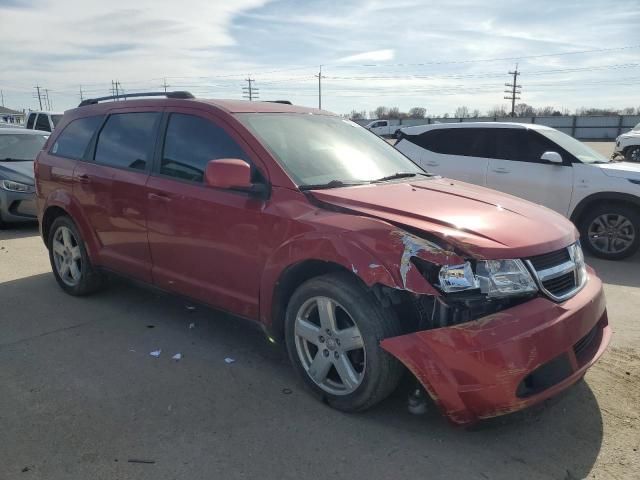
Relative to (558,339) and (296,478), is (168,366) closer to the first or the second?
(296,478)

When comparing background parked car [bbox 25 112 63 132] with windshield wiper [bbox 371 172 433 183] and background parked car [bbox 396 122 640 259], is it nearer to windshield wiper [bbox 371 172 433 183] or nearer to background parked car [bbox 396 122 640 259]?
background parked car [bbox 396 122 640 259]

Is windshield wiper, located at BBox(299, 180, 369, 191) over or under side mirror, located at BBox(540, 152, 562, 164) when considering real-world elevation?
over

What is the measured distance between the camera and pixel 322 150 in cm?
385

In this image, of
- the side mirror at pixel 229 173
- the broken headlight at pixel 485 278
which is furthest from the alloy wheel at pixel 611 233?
the side mirror at pixel 229 173

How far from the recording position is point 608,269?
649 centimetres

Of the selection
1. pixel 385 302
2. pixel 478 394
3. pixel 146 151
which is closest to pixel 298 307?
pixel 385 302

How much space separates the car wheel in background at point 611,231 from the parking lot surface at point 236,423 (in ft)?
9.92

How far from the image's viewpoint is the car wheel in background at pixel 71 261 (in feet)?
16.6

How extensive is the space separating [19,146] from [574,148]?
30.9ft

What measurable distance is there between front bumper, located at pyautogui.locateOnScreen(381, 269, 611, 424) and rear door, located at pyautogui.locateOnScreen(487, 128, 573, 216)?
5.05m

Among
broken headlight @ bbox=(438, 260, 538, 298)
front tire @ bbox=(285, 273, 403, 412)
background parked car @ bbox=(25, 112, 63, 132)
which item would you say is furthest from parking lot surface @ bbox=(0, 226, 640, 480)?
background parked car @ bbox=(25, 112, 63, 132)

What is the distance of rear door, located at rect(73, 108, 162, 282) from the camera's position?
4.30 meters

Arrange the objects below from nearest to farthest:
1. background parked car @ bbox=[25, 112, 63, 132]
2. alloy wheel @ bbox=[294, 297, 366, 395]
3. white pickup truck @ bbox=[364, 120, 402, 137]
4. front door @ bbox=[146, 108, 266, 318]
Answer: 1. alloy wheel @ bbox=[294, 297, 366, 395]
2. front door @ bbox=[146, 108, 266, 318]
3. background parked car @ bbox=[25, 112, 63, 132]
4. white pickup truck @ bbox=[364, 120, 402, 137]

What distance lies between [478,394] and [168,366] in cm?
214
